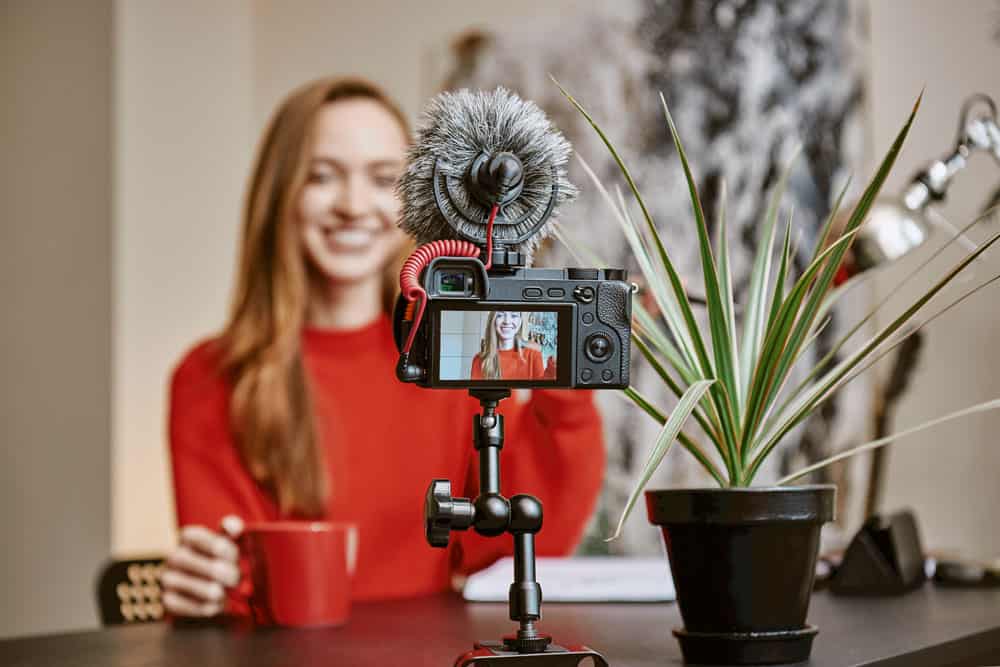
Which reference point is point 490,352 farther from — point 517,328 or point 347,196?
point 347,196

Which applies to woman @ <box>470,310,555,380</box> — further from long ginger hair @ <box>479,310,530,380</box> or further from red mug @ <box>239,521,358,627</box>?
red mug @ <box>239,521,358,627</box>

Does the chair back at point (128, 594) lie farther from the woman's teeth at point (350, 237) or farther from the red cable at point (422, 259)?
the red cable at point (422, 259)

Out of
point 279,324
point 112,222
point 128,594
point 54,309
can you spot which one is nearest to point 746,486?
point 128,594

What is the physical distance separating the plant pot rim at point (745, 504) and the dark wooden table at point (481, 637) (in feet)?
0.36

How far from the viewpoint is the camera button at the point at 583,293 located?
2.33 feet

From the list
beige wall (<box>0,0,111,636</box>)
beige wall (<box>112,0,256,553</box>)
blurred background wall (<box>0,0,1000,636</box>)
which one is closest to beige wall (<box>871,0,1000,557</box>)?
blurred background wall (<box>0,0,1000,636</box>)

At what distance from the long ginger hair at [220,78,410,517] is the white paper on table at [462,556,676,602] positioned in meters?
0.64

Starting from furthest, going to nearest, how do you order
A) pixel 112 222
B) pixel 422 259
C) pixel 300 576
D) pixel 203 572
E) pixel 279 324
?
pixel 112 222, pixel 279 324, pixel 203 572, pixel 300 576, pixel 422 259

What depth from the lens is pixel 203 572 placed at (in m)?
1.13

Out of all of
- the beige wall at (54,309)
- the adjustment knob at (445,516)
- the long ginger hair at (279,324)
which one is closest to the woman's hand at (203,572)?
the adjustment knob at (445,516)

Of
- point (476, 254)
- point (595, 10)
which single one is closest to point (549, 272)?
point (476, 254)

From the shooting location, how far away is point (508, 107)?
0.71 m

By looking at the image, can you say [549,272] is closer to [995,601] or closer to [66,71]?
[995,601]

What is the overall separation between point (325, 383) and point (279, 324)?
15 cm
